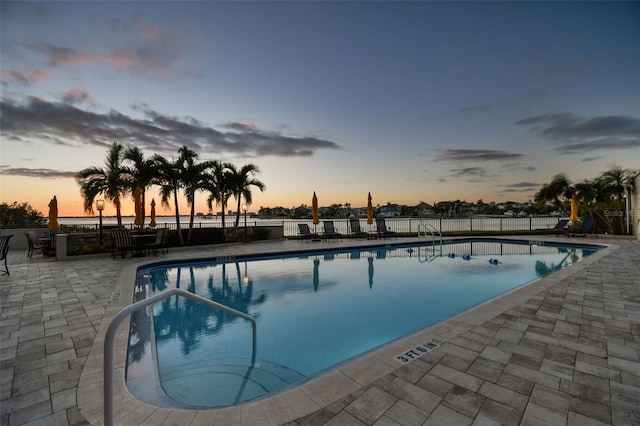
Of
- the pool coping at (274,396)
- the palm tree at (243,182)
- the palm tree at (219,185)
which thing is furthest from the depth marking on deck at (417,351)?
the palm tree at (243,182)

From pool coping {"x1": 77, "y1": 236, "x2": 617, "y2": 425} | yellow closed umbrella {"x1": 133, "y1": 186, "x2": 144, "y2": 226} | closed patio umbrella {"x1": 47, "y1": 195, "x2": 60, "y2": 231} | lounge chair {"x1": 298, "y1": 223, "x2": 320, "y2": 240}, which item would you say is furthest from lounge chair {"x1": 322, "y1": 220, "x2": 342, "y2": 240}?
pool coping {"x1": 77, "y1": 236, "x2": 617, "y2": 425}

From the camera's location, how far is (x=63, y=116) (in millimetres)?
11422

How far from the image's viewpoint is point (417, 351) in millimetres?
3000

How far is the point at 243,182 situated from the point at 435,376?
13689 mm

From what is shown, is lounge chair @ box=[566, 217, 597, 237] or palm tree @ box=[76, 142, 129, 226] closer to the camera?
palm tree @ box=[76, 142, 129, 226]

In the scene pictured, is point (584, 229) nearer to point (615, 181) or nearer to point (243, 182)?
point (615, 181)

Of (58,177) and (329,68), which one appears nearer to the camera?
(329,68)

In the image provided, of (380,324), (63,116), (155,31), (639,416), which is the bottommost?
(380,324)

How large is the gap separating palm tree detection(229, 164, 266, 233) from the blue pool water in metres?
5.00

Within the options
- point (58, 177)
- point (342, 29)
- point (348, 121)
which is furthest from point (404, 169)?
point (58, 177)

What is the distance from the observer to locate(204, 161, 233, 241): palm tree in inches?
555

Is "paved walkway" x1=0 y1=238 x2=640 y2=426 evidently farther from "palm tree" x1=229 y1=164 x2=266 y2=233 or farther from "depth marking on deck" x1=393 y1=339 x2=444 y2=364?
"palm tree" x1=229 y1=164 x2=266 y2=233

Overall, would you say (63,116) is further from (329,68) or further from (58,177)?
(329,68)

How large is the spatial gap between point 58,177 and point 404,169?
812 inches
